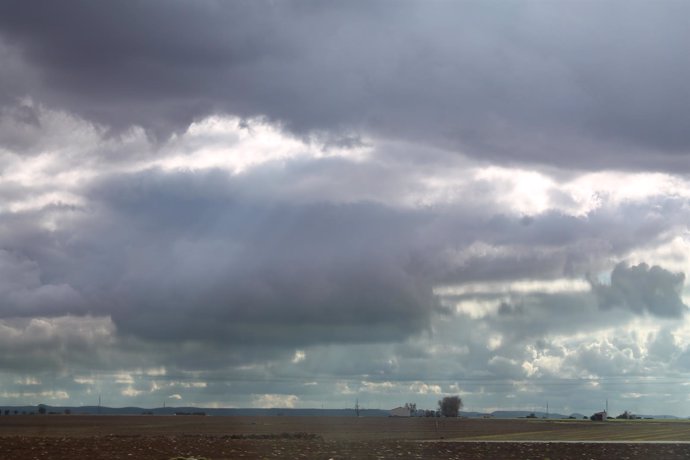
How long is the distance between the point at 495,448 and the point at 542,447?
4592mm

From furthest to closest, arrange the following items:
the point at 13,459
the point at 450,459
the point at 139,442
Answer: the point at 139,442 → the point at 450,459 → the point at 13,459

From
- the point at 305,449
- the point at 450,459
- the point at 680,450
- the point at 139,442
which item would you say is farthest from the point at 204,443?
the point at 680,450

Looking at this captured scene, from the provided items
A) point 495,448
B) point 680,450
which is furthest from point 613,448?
point 495,448

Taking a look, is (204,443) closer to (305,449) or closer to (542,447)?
(305,449)

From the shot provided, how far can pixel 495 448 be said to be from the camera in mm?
83312

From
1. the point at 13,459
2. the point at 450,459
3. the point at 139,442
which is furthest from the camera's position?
the point at 139,442

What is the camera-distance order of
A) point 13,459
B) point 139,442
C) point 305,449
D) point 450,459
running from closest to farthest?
1. point 13,459
2. point 450,459
3. point 305,449
4. point 139,442

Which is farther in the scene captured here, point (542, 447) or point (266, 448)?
A: point (542, 447)

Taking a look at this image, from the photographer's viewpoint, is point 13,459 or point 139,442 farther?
point 139,442

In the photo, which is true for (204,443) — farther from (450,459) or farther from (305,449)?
(450,459)

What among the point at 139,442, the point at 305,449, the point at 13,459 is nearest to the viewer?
the point at 13,459

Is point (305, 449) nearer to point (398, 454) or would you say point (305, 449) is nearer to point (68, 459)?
point (398, 454)

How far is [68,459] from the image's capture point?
61.4 meters

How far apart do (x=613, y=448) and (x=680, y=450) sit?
6108 mm
